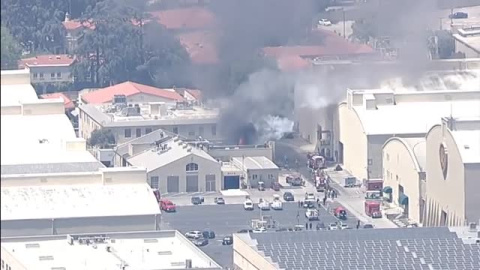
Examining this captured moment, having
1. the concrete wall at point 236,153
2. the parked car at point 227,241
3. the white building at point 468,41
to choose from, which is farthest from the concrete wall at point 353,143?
the white building at point 468,41

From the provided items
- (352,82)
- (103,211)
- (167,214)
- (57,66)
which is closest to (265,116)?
(352,82)

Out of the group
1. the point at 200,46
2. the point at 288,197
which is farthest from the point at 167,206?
the point at 200,46

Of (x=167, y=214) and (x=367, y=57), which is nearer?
(x=167, y=214)

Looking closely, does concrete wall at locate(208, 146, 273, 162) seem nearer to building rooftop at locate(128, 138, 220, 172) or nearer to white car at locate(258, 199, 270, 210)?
building rooftop at locate(128, 138, 220, 172)

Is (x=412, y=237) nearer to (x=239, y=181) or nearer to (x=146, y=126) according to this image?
(x=239, y=181)

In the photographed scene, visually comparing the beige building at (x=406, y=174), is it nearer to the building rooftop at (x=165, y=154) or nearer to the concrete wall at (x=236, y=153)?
the concrete wall at (x=236, y=153)

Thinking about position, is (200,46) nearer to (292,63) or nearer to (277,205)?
(292,63)

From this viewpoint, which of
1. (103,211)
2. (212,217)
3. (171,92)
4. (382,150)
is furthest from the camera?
(171,92)
